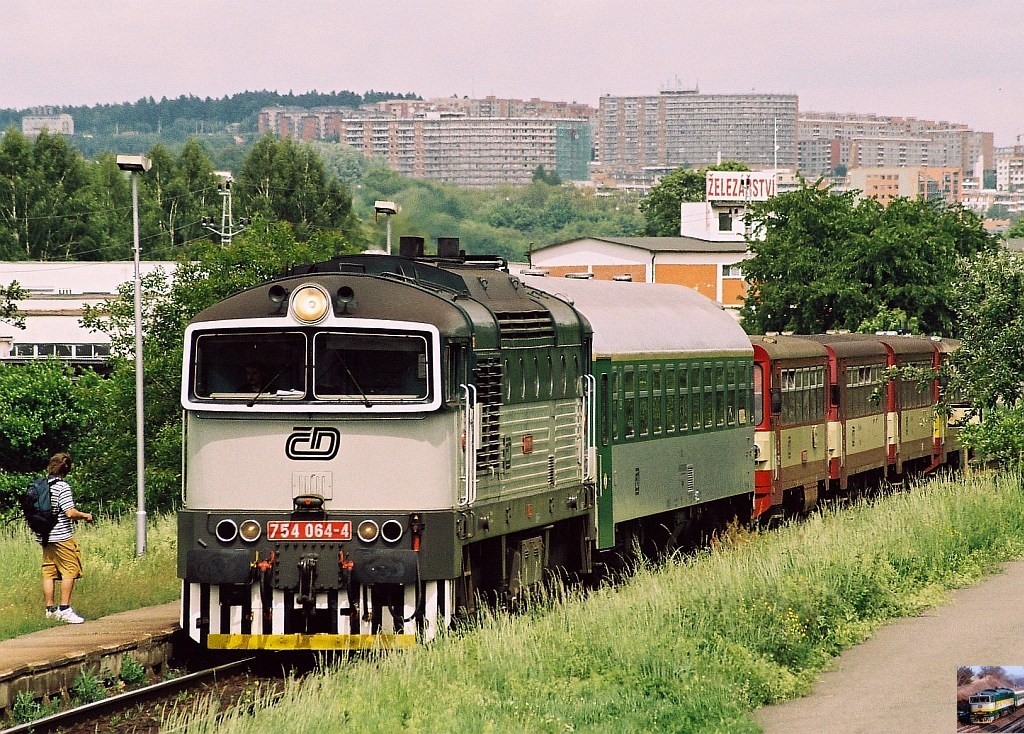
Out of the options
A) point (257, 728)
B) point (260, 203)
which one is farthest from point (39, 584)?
point (260, 203)

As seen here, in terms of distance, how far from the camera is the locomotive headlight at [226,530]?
14680 millimetres

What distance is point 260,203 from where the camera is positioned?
346 ft

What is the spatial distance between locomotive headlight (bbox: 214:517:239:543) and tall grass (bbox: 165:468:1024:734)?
5.30 ft

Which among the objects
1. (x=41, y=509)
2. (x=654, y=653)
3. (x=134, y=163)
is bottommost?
(x=654, y=653)

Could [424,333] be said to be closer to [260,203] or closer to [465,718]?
[465,718]

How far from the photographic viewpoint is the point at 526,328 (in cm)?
1645

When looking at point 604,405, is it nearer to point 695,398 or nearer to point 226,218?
point 695,398

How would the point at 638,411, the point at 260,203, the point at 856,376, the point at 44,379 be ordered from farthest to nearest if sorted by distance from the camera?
the point at 260,203 < the point at 44,379 < the point at 856,376 < the point at 638,411

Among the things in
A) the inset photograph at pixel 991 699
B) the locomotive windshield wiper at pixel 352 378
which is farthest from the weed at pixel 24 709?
the inset photograph at pixel 991 699

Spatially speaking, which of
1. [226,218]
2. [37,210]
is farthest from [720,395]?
[37,210]

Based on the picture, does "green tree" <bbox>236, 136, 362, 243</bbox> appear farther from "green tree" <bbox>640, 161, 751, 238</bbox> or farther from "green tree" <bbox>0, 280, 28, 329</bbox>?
"green tree" <bbox>0, 280, 28, 329</bbox>

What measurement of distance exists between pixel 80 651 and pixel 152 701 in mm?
1227

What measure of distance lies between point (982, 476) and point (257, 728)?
1646 centimetres

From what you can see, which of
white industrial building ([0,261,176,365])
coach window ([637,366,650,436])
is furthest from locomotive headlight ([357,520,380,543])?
white industrial building ([0,261,176,365])
